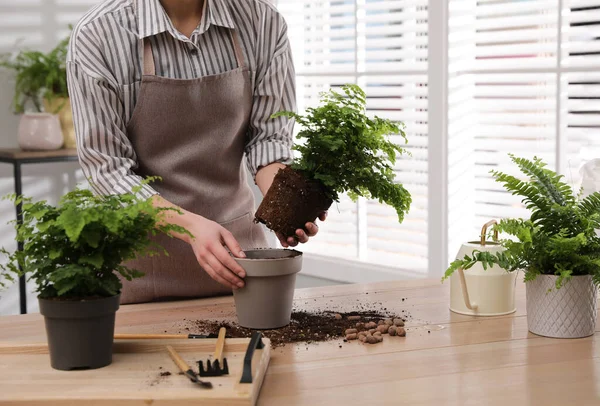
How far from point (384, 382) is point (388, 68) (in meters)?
2.48

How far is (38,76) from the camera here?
401cm

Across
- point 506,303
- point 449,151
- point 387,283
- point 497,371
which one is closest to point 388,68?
point 449,151

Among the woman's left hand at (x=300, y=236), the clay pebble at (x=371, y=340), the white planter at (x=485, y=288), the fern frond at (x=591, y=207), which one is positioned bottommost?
the clay pebble at (x=371, y=340)

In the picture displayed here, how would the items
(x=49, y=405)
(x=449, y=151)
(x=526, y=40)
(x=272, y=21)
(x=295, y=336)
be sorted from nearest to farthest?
(x=49, y=405)
(x=295, y=336)
(x=272, y=21)
(x=526, y=40)
(x=449, y=151)

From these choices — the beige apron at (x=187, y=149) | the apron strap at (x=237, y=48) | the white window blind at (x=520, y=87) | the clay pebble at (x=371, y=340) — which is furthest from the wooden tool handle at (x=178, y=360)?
the white window blind at (x=520, y=87)

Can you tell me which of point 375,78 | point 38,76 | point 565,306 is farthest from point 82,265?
point 38,76

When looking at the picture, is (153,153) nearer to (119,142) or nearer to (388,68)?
(119,142)

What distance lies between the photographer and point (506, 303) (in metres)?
1.82

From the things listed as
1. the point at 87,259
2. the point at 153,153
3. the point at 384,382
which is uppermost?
the point at 153,153

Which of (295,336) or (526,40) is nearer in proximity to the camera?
(295,336)

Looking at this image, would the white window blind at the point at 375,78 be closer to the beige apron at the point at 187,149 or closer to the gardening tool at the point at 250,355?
the beige apron at the point at 187,149

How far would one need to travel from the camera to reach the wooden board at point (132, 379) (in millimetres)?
1224

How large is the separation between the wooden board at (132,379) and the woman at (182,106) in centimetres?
54

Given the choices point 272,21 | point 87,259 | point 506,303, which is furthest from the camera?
point 272,21
